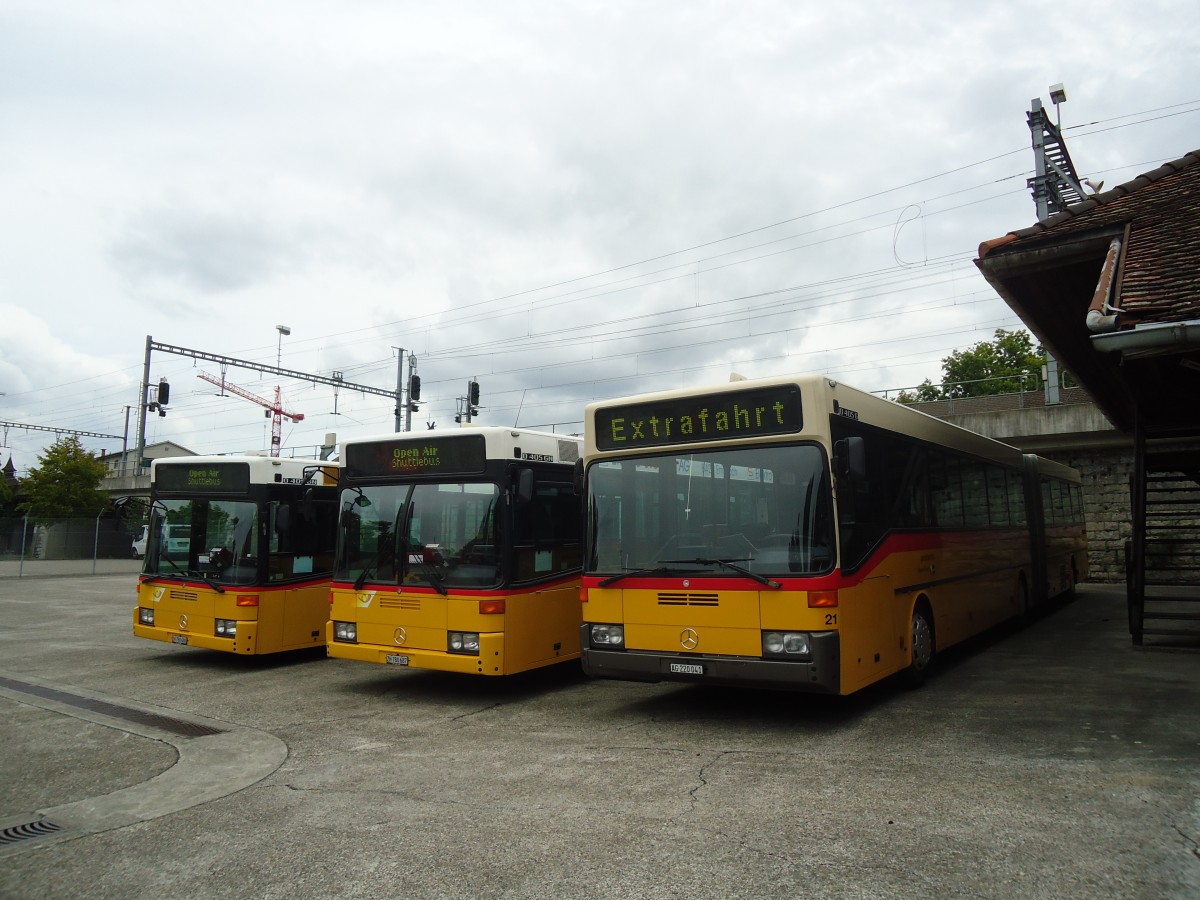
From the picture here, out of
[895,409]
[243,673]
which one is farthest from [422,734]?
[895,409]

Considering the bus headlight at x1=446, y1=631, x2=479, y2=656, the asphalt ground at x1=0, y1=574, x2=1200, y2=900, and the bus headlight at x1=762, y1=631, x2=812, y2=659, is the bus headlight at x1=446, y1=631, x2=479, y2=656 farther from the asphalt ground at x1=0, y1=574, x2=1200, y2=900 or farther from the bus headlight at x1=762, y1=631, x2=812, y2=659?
the bus headlight at x1=762, y1=631, x2=812, y2=659

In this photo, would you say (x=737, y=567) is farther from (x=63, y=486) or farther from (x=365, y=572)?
(x=63, y=486)

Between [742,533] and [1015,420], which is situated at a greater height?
[1015,420]

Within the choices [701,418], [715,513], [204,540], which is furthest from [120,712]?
[701,418]

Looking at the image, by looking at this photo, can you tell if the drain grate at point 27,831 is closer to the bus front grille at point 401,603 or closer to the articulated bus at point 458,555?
the articulated bus at point 458,555

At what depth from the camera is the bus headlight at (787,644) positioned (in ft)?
22.0

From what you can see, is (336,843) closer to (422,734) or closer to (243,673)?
(422,734)

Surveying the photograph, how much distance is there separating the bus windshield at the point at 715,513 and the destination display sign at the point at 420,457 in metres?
1.51

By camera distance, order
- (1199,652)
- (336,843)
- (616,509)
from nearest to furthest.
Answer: (336,843)
(616,509)
(1199,652)

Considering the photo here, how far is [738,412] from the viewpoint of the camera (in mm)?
7383

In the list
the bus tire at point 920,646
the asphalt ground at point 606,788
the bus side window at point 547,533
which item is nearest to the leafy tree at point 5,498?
the asphalt ground at point 606,788

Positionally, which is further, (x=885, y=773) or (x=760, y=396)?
(x=760, y=396)

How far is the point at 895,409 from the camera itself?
8.82 m

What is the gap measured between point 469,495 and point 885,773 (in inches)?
190
